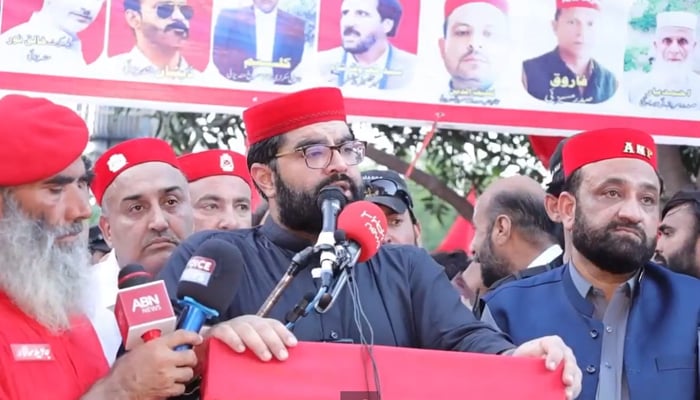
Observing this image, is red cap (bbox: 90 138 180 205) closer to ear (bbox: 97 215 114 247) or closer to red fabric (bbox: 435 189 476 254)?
ear (bbox: 97 215 114 247)

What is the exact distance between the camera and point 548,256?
595 cm

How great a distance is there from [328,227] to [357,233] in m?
0.09

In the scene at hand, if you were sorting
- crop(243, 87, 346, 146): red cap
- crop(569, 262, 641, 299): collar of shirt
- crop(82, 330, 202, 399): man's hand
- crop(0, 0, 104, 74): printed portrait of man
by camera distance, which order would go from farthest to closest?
crop(0, 0, 104, 74): printed portrait of man → crop(569, 262, 641, 299): collar of shirt → crop(243, 87, 346, 146): red cap → crop(82, 330, 202, 399): man's hand

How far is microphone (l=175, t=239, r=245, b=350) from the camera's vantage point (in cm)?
290

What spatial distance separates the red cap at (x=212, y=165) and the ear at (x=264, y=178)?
2.34 meters

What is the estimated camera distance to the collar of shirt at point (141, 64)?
18.9 feet

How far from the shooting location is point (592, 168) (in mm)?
4355

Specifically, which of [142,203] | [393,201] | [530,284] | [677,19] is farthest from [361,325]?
[677,19]

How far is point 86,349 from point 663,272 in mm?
2161

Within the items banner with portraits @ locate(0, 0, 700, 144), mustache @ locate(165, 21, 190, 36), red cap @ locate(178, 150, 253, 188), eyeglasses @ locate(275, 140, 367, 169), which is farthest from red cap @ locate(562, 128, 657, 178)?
red cap @ locate(178, 150, 253, 188)

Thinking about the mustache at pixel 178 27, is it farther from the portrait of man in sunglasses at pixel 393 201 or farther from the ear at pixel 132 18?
the portrait of man in sunglasses at pixel 393 201

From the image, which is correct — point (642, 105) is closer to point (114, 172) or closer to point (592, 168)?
point (592, 168)

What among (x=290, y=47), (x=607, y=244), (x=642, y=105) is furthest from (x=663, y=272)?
(x=290, y=47)

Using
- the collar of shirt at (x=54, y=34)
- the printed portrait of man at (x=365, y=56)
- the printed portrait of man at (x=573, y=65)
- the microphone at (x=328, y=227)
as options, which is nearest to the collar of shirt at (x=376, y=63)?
the printed portrait of man at (x=365, y=56)
